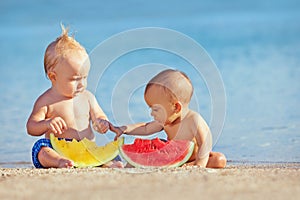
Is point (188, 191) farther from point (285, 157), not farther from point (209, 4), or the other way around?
point (209, 4)

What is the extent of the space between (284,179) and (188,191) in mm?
564

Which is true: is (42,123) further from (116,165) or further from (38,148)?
(116,165)

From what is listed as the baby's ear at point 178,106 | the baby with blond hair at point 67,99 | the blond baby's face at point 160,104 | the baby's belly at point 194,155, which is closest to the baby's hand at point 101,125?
the baby with blond hair at point 67,99

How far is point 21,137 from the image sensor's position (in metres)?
5.77

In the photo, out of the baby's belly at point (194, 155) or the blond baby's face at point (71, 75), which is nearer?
the baby's belly at point (194, 155)

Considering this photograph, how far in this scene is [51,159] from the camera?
4.23 meters

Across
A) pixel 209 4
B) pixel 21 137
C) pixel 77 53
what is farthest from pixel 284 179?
pixel 209 4

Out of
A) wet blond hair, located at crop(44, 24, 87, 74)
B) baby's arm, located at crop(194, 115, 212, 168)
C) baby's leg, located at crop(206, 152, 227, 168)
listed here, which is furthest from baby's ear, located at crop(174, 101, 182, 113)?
wet blond hair, located at crop(44, 24, 87, 74)

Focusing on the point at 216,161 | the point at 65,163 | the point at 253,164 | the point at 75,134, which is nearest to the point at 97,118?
the point at 75,134

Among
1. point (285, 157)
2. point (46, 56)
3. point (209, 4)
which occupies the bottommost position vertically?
point (285, 157)

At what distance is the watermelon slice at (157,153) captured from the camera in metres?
4.09

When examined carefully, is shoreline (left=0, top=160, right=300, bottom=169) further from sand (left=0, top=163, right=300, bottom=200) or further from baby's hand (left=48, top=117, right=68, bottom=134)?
sand (left=0, top=163, right=300, bottom=200)

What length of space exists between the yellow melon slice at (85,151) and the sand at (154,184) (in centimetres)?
57

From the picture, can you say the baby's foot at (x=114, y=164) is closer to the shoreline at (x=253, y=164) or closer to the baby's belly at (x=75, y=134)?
the baby's belly at (x=75, y=134)
